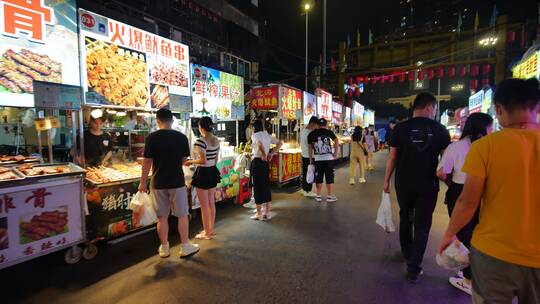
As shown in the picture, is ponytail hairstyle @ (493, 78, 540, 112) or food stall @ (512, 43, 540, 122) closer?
ponytail hairstyle @ (493, 78, 540, 112)

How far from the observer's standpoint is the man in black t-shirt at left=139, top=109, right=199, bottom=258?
12.0 feet

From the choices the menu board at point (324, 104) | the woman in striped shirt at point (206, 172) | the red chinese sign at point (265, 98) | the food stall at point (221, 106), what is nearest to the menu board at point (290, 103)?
the red chinese sign at point (265, 98)

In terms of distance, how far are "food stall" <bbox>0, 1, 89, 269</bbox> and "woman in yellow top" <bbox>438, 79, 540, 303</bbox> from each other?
410 cm

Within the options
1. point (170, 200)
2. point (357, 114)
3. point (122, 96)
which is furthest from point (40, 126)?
point (357, 114)

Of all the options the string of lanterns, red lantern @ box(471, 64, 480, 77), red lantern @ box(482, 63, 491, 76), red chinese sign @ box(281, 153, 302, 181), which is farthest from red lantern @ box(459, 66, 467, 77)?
red chinese sign @ box(281, 153, 302, 181)

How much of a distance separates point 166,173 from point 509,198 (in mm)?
3390

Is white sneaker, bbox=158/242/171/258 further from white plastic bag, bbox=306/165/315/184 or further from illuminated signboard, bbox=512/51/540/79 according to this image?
illuminated signboard, bbox=512/51/540/79

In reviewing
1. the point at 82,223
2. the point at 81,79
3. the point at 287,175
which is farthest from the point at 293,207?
the point at 81,79

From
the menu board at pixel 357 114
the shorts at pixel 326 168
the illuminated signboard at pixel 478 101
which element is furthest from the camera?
the menu board at pixel 357 114

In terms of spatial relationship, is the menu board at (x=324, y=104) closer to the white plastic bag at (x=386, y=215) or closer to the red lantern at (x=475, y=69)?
the red lantern at (x=475, y=69)

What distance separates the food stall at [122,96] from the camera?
4.06 m

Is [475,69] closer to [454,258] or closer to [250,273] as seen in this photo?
[454,258]

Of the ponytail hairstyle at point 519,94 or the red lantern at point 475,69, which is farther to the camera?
the red lantern at point 475,69

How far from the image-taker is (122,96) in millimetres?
4586
